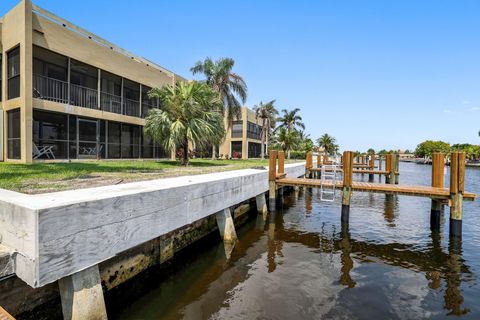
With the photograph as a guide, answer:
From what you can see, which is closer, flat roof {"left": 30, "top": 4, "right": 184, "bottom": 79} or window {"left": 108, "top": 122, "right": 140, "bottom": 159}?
flat roof {"left": 30, "top": 4, "right": 184, "bottom": 79}

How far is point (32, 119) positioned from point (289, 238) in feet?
45.7

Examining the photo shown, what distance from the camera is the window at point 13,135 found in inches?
586

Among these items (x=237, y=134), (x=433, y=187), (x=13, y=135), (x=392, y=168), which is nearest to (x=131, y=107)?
→ (x=13, y=135)

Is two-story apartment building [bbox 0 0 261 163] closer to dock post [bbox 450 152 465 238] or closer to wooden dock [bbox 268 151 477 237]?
wooden dock [bbox 268 151 477 237]

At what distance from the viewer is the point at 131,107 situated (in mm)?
21781

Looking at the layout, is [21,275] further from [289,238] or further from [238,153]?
[238,153]

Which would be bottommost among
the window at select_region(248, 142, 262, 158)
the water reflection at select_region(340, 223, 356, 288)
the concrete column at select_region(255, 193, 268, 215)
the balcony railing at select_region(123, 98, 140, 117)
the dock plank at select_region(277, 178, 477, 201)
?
the water reflection at select_region(340, 223, 356, 288)

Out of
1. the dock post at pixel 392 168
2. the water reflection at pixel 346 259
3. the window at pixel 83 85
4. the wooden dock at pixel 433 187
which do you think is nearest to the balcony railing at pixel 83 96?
the window at pixel 83 85

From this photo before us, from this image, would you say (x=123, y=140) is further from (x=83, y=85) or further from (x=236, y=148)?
(x=236, y=148)

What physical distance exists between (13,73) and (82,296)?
53.0 feet

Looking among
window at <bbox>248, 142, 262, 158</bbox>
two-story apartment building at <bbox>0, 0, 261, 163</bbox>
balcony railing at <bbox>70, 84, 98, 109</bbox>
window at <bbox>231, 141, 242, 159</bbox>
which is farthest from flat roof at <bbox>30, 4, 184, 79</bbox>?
window at <bbox>248, 142, 262, 158</bbox>

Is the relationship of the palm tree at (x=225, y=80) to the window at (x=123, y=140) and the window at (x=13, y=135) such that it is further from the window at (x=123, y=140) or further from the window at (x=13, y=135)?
the window at (x=13, y=135)

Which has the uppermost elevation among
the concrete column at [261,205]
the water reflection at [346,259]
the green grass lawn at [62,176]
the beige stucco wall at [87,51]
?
the beige stucco wall at [87,51]

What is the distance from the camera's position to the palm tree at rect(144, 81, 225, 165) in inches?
678
